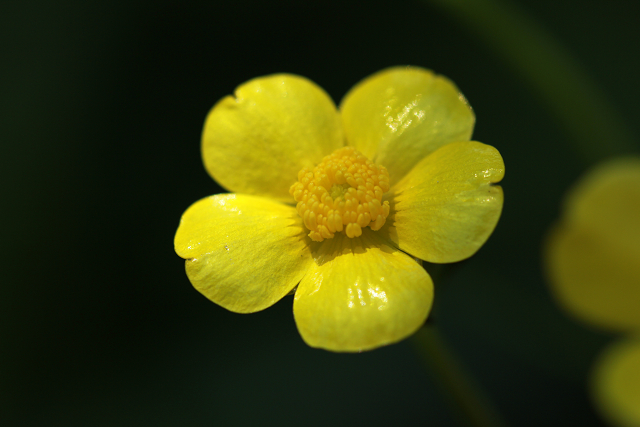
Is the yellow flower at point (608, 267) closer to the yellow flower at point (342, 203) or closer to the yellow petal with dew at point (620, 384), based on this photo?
the yellow petal with dew at point (620, 384)

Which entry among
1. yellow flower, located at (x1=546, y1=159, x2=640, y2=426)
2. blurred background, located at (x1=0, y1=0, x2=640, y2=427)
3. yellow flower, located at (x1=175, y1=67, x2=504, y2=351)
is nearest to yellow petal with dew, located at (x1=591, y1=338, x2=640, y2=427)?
yellow flower, located at (x1=546, y1=159, x2=640, y2=426)

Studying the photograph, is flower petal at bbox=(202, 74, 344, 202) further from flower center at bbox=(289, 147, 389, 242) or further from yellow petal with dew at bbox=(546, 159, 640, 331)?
yellow petal with dew at bbox=(546, 159, 640, 331)

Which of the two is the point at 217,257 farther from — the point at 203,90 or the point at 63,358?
the point at 203,90

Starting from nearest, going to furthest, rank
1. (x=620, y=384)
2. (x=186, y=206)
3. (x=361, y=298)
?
(x=361, y=298) < (x=620, y=384) < (x=186, y=206)

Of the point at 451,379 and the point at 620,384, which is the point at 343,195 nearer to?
the point at 451,379

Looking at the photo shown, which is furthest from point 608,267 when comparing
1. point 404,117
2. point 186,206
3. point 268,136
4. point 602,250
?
point 186,206

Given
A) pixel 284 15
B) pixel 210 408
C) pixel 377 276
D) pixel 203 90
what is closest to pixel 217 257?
pixel 377 276
